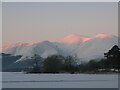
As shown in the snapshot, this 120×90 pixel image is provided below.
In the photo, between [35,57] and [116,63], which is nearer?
[116,63]

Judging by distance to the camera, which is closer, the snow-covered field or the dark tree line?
the snow-covered field

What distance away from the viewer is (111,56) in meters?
48.2

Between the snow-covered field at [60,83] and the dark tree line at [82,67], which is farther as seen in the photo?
the dark tree line at [82,67]

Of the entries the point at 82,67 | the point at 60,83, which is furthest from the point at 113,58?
the point at 60,83

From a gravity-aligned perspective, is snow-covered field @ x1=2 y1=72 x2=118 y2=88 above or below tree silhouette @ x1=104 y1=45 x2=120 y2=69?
below

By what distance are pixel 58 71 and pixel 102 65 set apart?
21.4 ft

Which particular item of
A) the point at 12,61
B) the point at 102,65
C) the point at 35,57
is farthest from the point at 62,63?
the point at 12,61

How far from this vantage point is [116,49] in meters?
49.3

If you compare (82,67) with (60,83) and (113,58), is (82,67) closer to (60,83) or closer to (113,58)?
(113,58)

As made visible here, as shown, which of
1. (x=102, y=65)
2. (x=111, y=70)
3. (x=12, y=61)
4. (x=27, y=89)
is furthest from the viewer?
(x=12, y=61)

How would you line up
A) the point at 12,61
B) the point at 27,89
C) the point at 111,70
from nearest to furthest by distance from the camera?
1. the point at 27,89
2. the point at 111,70
3. the point at 12,61

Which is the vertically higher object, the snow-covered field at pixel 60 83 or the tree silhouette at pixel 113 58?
the tree silhouette at pixel 113 58

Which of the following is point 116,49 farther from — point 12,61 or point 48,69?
point 12,61

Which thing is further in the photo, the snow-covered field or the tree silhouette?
the tree silhouette
